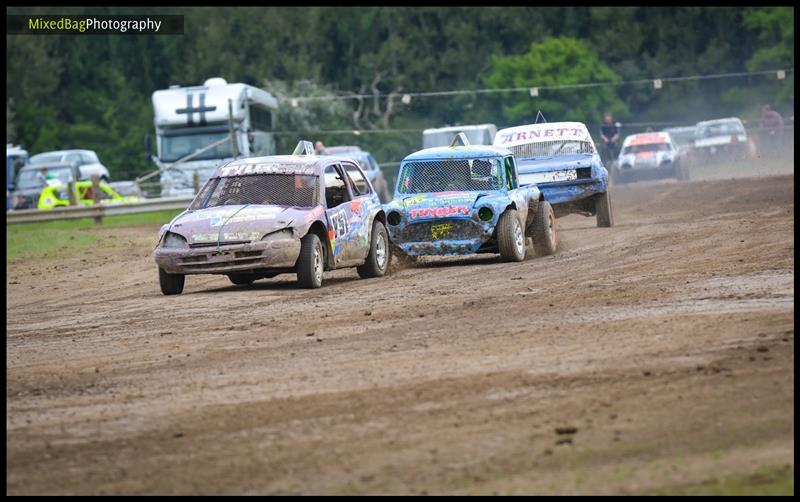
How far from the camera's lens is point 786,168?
46.2 m

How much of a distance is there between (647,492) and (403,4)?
231 feet

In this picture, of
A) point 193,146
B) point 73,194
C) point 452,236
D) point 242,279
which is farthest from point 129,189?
point 242,279

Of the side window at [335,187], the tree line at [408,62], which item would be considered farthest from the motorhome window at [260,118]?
the tree line at [408,62]

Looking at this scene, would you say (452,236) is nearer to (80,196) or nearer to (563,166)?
(563,166)

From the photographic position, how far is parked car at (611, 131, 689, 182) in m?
42.9

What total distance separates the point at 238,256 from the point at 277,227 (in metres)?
0.48

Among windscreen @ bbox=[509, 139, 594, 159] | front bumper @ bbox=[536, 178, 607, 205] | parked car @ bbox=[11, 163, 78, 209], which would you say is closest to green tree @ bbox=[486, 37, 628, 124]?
parked car @ bbox=[11, 163, 78, 209]

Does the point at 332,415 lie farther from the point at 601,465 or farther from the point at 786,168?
the point at 786,168

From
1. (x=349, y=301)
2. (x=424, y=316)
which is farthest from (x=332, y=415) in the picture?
(x=349, y=301)

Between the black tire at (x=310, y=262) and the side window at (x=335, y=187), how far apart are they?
2.59ft

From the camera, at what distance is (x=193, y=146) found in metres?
36.2

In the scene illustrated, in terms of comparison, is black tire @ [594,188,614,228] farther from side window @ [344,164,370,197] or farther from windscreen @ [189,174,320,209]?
windscreen @ [189,174,320,209]

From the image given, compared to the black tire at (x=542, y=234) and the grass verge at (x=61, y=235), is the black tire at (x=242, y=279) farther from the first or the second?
the grass verge at (x=61, y=235)

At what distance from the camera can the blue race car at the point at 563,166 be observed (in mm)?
21938
